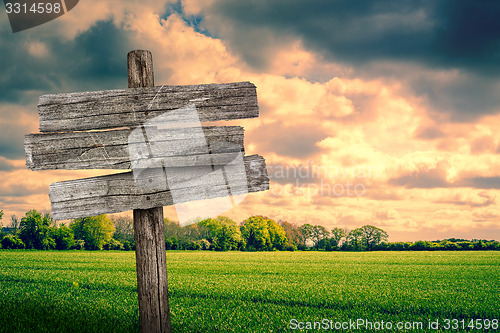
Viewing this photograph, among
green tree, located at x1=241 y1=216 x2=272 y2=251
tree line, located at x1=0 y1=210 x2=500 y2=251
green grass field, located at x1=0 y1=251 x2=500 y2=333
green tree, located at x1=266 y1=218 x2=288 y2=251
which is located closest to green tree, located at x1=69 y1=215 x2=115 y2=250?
tree line, located at x1=0 y1=210 x2=500 y2=251

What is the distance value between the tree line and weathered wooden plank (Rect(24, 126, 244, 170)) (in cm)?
4377

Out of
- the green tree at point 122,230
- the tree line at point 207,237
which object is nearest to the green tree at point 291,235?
the tree line at point 207,237

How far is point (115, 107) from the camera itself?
4898mm

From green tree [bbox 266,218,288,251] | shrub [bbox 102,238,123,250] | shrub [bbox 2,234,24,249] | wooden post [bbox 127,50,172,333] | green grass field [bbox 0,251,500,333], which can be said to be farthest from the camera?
green tree [bbox 266,218,288,251]

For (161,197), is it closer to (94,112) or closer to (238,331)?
(94,112)

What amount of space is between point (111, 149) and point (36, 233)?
2281 inches

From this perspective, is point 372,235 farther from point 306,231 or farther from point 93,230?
point 93,230

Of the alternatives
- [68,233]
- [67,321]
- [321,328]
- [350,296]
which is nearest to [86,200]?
[67,321]

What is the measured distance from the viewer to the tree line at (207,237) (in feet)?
176

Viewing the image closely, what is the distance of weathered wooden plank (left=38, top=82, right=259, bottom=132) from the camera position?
4.88 meters

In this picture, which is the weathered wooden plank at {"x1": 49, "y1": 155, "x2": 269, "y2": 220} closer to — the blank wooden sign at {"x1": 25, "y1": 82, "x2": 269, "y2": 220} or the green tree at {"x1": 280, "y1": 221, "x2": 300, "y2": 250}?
the blank wooden sign at {"x1": 25, "y1": 82, "x2": 269, "y2": 220}

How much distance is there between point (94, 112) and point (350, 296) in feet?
29.7

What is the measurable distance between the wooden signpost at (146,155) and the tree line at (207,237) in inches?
1713

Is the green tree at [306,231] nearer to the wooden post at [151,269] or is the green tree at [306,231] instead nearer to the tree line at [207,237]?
the tree line at [207,237]
